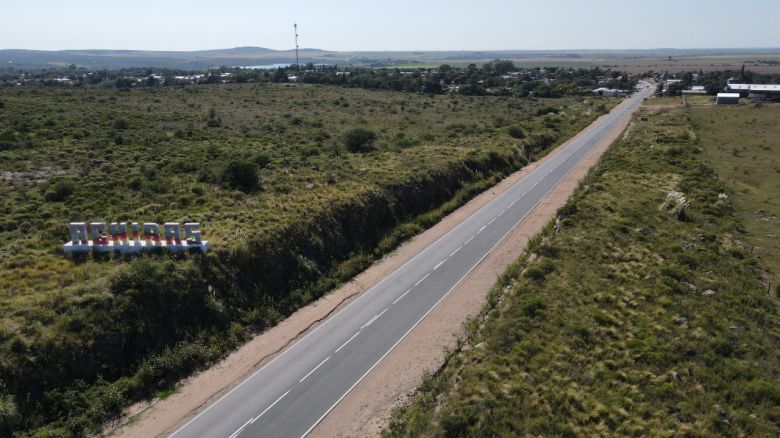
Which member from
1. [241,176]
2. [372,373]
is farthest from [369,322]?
[241,176]

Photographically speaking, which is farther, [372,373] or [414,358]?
[414,358]

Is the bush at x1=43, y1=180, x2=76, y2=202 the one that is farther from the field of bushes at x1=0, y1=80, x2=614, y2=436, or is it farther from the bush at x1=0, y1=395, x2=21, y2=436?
the bush at x1=0, y1=395, x2=21, y2=436

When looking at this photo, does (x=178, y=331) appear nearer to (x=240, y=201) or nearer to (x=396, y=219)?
(x=240, y=201)

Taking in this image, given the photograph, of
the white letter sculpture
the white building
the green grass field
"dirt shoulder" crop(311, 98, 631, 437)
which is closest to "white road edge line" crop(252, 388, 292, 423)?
"dirt shoulder" crop(311, 98, 631, 437)

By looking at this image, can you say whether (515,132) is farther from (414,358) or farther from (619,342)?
(414,358)

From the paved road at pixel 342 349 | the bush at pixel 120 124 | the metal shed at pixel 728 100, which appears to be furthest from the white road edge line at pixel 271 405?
the metal shed at pixel 728 100

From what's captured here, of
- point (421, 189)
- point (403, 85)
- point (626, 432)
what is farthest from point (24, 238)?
point (403, 85)
